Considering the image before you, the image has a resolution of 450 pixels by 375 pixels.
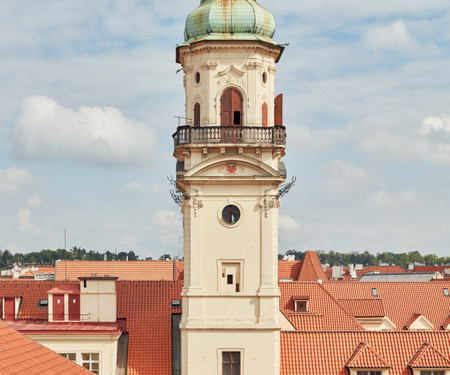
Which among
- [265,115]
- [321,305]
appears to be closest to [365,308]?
[321,305]

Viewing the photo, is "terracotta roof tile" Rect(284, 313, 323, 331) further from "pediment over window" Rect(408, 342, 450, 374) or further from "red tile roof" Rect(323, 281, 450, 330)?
"red tile roof" Rect(323, 281, 450, 330)

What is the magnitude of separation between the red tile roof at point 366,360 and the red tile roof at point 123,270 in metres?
58.6

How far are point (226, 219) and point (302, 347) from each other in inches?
294

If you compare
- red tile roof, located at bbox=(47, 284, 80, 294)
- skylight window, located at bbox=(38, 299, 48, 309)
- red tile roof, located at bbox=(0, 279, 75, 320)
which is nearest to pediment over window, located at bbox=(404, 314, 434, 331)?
red tile roof, located at bbox=(0, 279, 75, 320)

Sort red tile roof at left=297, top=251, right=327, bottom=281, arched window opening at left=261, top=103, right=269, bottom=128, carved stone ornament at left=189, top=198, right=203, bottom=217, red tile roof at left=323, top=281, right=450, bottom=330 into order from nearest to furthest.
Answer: carved stone ornament at left=189, top=198, right=203, bottom=217 < arched window opening at left=261, top=103, right=269, bottom=128 < red tile roof at left=323, top=281, right=450, bottom=330 < red tile roof at left=297, top=251, right=327, bottom=281

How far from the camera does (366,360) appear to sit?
41000 mm

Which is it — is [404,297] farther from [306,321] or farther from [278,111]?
[278,111]

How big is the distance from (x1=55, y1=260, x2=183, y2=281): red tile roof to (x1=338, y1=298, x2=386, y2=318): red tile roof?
123 ft

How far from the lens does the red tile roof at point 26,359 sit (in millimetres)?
22016

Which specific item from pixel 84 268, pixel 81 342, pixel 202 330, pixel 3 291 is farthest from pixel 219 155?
pixel 84 268

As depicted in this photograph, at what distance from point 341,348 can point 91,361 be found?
11975 mm

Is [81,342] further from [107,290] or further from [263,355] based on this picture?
[263,355]

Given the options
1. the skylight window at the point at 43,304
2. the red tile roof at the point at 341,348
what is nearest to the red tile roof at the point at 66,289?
the skylight window at the point at 43,304

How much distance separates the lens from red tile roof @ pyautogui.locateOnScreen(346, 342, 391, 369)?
40812mm
